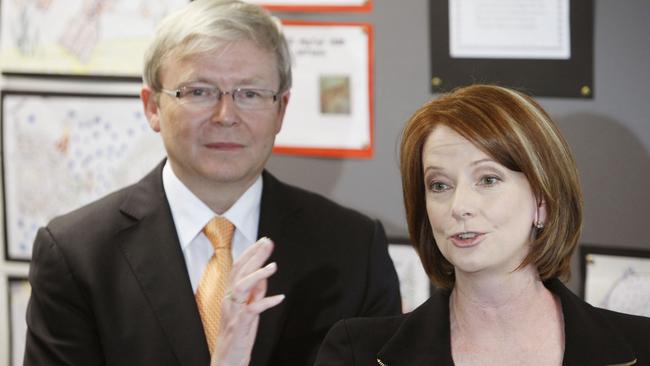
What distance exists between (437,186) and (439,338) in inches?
11.2

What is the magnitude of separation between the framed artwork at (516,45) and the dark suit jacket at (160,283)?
0.51 m

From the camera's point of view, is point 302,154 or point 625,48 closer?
point 625,48

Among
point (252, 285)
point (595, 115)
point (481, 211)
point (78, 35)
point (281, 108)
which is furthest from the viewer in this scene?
point (78, 35)

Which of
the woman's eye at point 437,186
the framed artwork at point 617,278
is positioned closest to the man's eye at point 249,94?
the woman's eye at point 437,186

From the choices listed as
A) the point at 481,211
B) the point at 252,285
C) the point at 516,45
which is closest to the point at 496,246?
the point at 481,211

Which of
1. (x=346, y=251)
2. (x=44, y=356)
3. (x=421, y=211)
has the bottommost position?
(x=44, y=356)

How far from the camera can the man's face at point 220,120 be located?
7.44 ft

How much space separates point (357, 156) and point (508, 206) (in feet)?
3.43

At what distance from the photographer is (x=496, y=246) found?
1789 millimetres

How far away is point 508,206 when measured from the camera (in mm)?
1789

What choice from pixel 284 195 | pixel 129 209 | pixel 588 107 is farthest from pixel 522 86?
pixel 129 209

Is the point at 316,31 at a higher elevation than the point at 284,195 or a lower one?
higher

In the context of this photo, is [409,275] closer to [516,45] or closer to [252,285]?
[516,45]

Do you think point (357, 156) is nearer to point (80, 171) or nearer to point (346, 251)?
point (346, 251)
